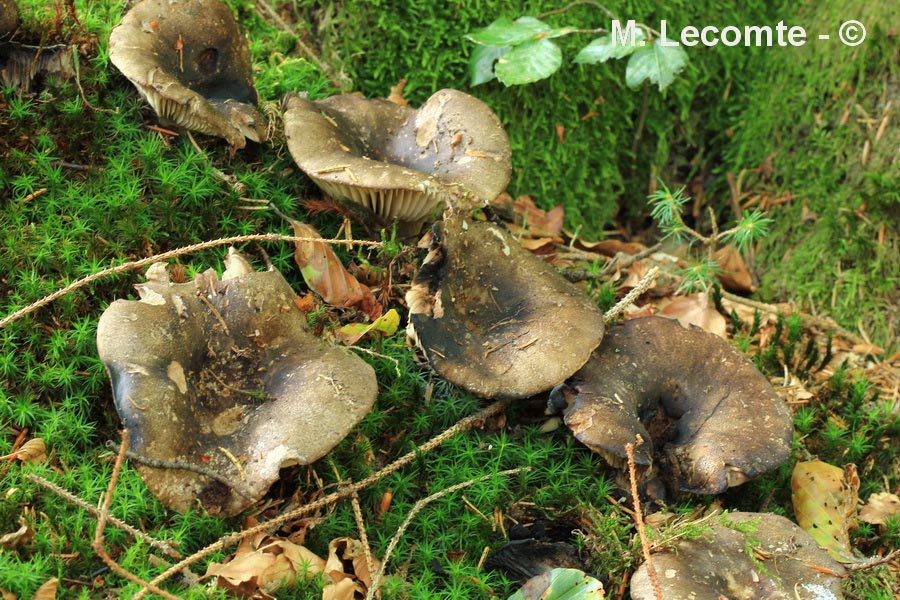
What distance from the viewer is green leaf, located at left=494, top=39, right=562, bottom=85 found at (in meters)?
4.41

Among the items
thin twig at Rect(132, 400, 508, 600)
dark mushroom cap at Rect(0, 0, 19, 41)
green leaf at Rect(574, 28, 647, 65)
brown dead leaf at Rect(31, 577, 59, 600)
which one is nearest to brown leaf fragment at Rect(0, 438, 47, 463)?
brown dead leaf at Rect(31, 577, 59, 600)

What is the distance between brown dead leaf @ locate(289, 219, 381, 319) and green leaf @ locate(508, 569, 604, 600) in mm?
1458

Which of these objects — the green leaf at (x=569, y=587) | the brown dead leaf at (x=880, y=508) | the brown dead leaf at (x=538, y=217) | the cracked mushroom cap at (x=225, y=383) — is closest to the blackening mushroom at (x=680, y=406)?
the green leaf at (x=569, y=587)

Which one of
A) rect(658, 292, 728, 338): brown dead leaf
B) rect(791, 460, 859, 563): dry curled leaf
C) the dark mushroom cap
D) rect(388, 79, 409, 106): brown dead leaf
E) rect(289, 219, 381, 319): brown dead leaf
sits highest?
the dark mushroom cap

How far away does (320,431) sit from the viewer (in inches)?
113

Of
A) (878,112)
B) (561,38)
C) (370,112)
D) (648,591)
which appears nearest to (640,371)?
(648,591)

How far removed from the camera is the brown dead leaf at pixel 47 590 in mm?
2510

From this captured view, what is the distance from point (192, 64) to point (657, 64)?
2458 millimetres

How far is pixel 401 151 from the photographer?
406 cm

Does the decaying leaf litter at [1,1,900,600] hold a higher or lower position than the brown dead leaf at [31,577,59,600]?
lower

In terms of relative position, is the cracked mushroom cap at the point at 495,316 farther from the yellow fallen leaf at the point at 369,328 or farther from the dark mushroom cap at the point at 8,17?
the dark mushroom cap at the point at 8,17

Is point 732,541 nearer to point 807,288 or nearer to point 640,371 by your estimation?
point 640,371

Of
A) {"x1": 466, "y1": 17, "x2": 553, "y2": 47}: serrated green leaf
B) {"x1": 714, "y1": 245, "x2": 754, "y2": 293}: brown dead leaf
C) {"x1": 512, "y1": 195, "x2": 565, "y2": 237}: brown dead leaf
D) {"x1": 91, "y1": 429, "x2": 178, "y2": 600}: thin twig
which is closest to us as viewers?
{"x1": 91, "y1": 429, "x2": 178, "y2": 600}: thin twig

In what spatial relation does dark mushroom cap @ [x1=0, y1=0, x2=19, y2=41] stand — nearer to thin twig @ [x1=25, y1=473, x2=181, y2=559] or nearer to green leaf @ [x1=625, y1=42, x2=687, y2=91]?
thin twig @ [x1=25, y1=473, x2=181, y2=559]
